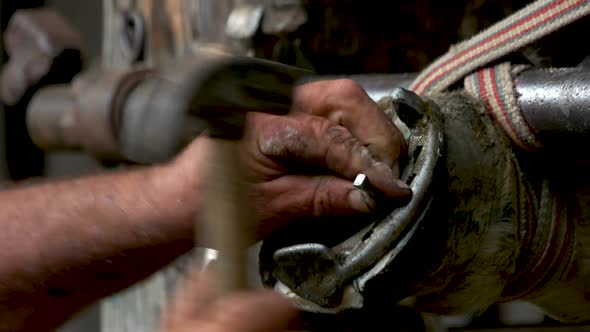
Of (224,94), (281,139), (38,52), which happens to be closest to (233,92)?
(224,94)

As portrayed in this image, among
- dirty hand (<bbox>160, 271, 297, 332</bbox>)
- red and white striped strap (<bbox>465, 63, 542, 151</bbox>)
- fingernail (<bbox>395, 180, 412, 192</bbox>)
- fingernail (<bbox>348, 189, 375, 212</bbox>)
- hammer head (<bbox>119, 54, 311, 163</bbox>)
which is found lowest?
fingernail (<bbox>348, 189, 375, 212</bbox>)

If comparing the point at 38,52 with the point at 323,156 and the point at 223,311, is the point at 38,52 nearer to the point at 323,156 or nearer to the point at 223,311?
the point at 323,156

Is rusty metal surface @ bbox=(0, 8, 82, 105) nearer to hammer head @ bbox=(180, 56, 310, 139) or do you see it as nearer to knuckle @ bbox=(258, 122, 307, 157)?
knuckle @ bbox=(258, 122, 307, 157)

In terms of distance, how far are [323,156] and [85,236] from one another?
9.6 inches

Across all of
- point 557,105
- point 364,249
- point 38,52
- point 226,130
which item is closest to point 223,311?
point 226,130

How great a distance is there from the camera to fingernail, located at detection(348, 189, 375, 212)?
0.58 m

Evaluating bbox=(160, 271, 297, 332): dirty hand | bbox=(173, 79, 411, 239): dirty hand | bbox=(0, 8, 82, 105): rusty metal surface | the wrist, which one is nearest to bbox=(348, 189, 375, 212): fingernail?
bbox=(173, 79, 411, 239): dirty hand

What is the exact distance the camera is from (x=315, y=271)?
59 centimetres

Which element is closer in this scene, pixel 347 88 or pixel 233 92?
pixel 233 92

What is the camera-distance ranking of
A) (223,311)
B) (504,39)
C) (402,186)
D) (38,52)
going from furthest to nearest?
1. (38,52)
2. (504,39)
3. (402,186)
4. (223,311)

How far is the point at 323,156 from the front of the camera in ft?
1.91

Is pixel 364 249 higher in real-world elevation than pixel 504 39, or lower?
lower

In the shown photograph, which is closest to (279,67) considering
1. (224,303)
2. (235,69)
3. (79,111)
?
(235,69)

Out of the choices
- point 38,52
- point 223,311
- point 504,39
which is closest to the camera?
point 223,311
